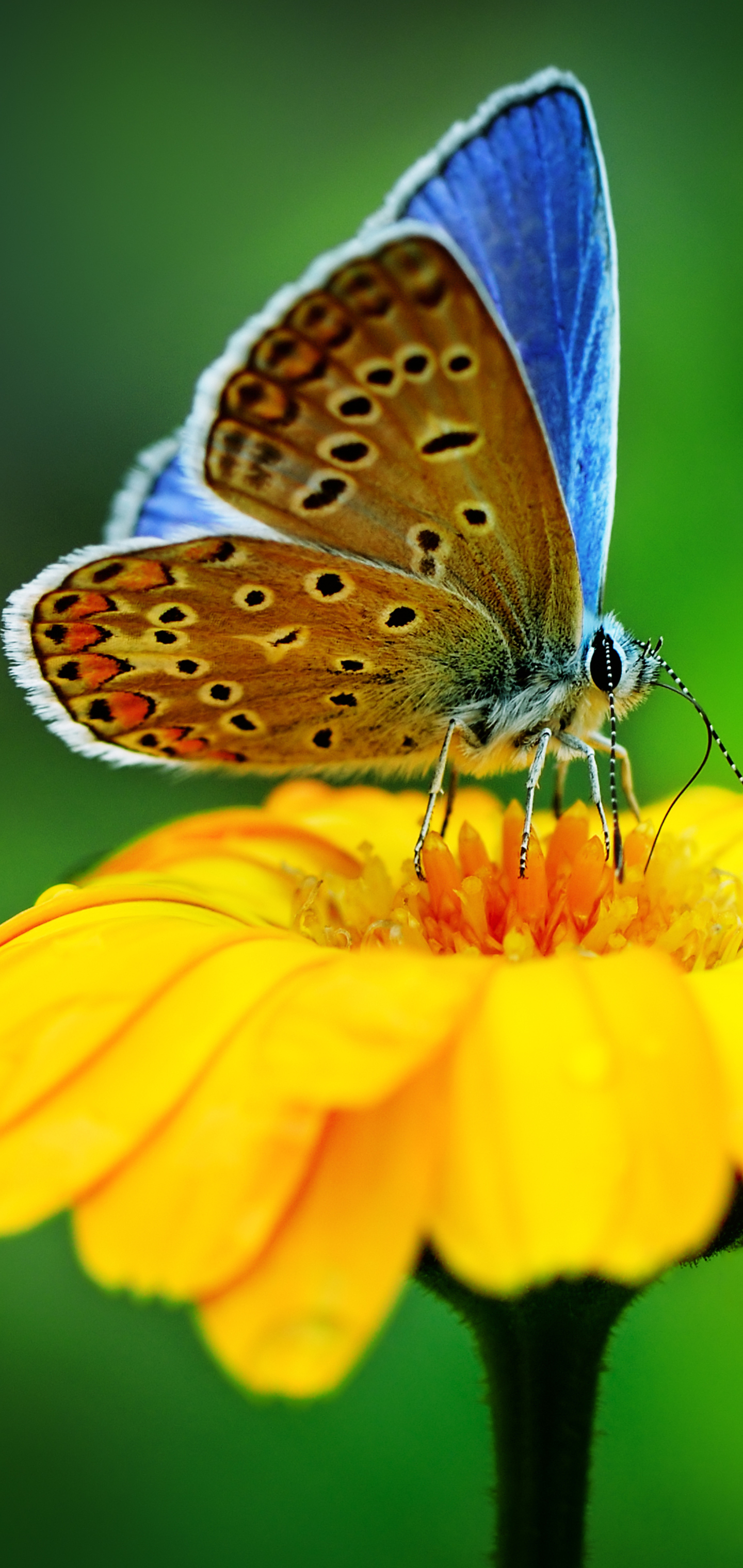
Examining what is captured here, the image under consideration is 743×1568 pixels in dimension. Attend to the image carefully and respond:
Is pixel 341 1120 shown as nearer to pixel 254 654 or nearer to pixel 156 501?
pixel 254 654

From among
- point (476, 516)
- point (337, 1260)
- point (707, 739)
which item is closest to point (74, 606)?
point (476, 516)

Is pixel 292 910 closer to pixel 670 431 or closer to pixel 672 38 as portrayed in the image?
pixel 670 431

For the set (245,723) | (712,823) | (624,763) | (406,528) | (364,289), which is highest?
(364,289)

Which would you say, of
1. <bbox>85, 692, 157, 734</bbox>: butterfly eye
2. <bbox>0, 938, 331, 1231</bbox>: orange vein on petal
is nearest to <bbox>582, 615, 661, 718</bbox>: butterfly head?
<bbox>85, 692, 157, 734</bbox>: butterfly eye

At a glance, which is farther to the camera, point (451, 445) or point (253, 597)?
point (253, 597)

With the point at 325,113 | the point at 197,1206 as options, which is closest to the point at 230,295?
the point at 325,113

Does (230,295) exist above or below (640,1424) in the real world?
above
